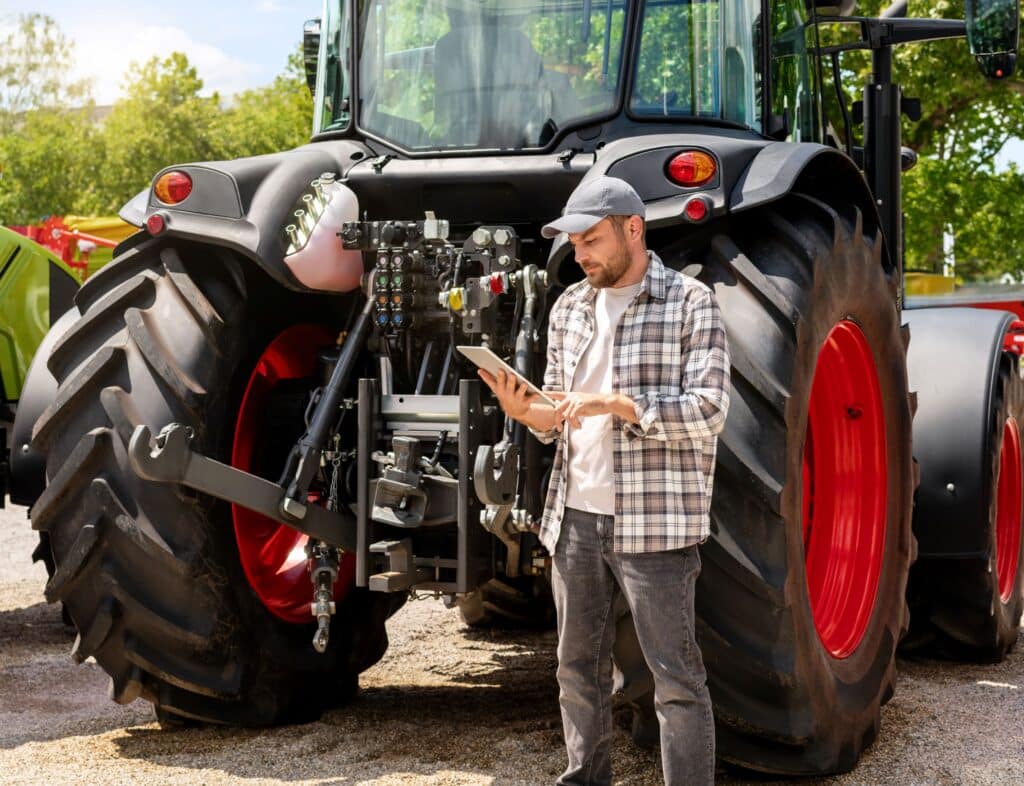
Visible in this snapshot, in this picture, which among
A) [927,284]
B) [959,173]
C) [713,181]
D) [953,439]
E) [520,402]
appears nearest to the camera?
[520,402]

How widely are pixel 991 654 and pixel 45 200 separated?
4663 cm

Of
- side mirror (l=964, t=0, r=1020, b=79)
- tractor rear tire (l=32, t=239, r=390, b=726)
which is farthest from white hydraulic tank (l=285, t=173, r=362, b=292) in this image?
side mirror (l=964, t=0, r=1020, b=79)

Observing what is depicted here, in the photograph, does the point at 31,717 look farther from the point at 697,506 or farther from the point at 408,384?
the point at 697,506

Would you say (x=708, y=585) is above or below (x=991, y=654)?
above

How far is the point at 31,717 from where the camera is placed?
5.21 meters

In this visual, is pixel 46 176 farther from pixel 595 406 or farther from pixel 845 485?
pixel 595 406

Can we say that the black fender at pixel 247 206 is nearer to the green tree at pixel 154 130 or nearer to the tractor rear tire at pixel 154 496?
the tractor rear tire at pixel 154 496

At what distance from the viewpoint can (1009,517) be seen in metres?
6.77

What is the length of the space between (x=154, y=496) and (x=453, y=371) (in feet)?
3.20

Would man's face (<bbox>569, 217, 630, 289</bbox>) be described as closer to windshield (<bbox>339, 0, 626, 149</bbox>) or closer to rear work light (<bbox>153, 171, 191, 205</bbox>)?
windshield (<bbox>339, 0, 626, 149</bbox>)

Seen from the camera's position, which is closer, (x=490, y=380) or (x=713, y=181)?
(x=490, y=380)

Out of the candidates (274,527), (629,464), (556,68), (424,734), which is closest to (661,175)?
(556,68)

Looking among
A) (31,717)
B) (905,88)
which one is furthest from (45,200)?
(31,717)

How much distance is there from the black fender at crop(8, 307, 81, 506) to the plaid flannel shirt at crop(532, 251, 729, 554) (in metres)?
2.96
